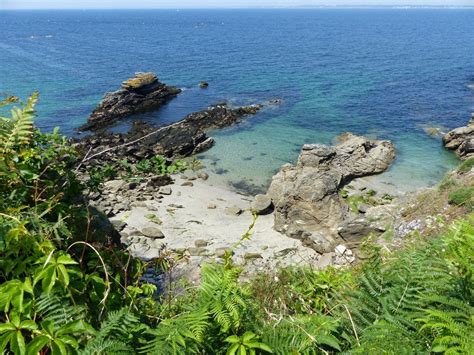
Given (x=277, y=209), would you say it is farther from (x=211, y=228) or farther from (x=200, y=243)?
(x=200, y=243)

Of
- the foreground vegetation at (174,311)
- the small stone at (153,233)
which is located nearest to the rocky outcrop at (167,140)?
the small stone at (153,233)

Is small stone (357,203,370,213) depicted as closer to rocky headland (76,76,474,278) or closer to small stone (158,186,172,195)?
rocky headland (76,76,474,278)

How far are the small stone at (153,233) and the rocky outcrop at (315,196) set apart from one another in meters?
5.37

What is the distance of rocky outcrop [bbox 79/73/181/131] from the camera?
1443 inches

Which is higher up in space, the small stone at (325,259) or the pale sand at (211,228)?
the small stone at (325,259)

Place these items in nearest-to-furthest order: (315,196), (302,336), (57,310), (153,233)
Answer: (57,310) < (302,336) < (153,233) < (315,196)

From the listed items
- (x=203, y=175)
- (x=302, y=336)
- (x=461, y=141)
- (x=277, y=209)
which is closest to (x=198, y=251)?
(x=277, y=209)

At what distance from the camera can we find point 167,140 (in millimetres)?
29906

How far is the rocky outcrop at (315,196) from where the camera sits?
17359 millimetres

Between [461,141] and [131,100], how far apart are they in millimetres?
30999

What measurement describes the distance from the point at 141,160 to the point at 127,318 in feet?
82.2

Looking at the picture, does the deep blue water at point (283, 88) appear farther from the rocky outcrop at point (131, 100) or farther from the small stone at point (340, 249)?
the small stone at point (340, 249)

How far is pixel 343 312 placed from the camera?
4.09 metres

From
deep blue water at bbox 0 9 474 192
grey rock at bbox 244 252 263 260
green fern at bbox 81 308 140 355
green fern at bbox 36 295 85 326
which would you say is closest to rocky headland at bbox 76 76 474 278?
grey rock at bbox 244 252 263 260
